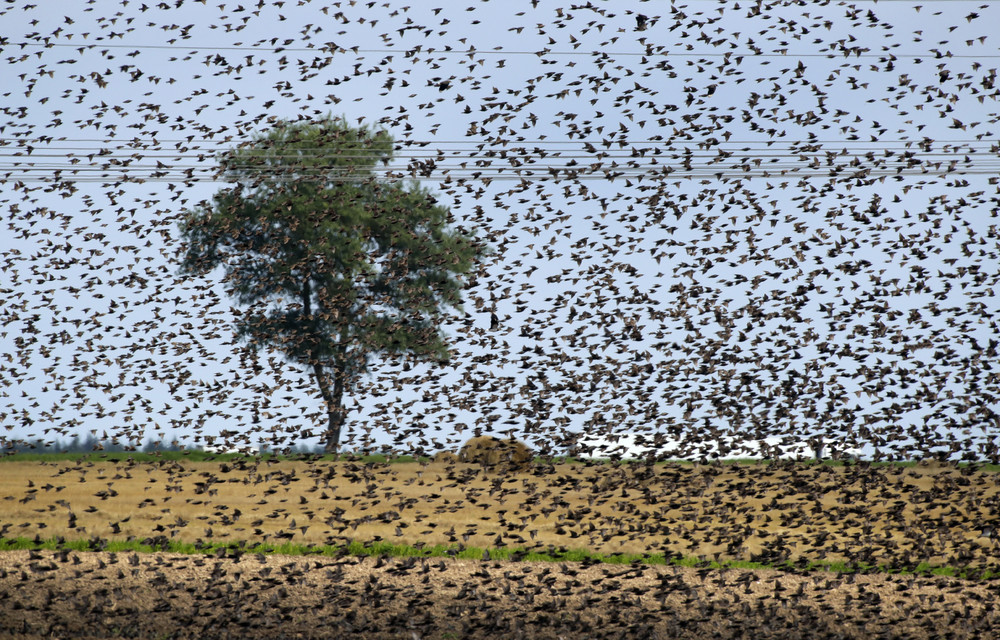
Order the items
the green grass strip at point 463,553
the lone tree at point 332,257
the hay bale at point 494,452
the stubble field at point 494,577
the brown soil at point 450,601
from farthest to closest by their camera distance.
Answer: the lone tree at point 332,257 → the hay bale at point 494,452 → the green grass strip at point 463,553 → the stubble field at point 494,577 → the brown soil at point 450,601

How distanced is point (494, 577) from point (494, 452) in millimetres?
15266

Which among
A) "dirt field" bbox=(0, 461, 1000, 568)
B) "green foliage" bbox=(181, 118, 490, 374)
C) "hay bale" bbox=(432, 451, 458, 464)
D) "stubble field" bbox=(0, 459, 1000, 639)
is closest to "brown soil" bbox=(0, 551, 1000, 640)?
"stubble field" bbox=(0, 459, 1000, 639)

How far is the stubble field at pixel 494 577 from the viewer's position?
49.9 feet

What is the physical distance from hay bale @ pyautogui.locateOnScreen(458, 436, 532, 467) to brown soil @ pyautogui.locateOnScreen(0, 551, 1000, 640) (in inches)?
519

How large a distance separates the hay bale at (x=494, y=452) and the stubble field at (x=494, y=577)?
20.2 feet

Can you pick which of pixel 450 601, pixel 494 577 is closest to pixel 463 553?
pixel 494 577

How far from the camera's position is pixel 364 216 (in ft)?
136

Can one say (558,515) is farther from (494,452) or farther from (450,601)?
(494,452)

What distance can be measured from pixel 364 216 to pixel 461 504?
1974 centimetres

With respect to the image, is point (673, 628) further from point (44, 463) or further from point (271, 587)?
point (44, 463)

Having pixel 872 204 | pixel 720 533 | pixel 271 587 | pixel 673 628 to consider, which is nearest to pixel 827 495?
pixel 720 533

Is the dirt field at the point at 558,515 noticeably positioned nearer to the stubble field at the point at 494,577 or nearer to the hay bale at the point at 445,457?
the stubble field at the point at 494,577

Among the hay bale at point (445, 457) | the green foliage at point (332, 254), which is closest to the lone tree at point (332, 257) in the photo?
the green foliage at point (332, 254)

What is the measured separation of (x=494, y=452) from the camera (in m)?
32.3
